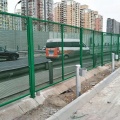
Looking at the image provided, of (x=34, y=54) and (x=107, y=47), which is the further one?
(x=107, y=47)

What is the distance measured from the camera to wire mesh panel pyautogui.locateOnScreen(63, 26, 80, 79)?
27.9 feet

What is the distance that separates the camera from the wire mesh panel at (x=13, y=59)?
16.6 ft

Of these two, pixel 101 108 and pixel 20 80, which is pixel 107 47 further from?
pixel 20 80

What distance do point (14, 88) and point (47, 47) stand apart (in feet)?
6.69

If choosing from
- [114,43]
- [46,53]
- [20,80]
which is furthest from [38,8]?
[20,80]

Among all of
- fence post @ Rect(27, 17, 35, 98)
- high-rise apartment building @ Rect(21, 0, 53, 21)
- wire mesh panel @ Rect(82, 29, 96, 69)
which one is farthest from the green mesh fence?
high-rise apartment building @ Rect(21, 0, 53, 21)

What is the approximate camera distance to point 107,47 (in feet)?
50.4

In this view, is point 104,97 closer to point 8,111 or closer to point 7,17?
point 8,111

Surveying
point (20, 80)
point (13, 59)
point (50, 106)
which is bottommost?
point (50, 106)

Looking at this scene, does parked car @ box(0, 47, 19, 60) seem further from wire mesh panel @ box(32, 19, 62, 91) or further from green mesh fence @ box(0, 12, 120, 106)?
wire mesh panel @ box(32, 19, 62, 91)

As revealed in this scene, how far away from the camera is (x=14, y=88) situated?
18.4ft

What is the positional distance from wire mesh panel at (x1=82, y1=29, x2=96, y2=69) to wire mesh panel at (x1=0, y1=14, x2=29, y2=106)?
5055mm

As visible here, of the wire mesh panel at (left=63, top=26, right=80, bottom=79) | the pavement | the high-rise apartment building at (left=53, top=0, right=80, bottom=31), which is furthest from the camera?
the high-rise apartment building at (left=53, top=0, right=80, bottom=31)

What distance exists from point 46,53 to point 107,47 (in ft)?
29.4
